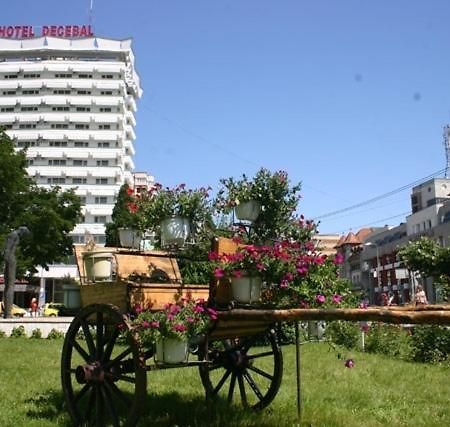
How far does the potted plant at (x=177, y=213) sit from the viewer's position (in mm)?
6711

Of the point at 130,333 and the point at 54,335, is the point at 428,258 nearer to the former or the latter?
the point at 54,335

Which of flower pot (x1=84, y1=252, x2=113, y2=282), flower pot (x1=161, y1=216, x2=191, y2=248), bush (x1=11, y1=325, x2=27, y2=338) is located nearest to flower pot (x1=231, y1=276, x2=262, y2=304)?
flower pot (x1=161, y1=216, x2=191, y2=248)

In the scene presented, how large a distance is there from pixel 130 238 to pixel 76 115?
281 feet

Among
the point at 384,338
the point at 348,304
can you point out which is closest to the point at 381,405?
the point at 348,304

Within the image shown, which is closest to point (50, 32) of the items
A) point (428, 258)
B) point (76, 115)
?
point (76, 115)

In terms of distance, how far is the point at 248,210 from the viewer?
675cm

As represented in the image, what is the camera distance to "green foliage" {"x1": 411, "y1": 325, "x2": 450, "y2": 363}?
1355cm

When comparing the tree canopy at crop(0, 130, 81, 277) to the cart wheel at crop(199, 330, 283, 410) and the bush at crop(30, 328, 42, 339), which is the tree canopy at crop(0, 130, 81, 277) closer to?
the bush at crop(30, 328, 42, 339)

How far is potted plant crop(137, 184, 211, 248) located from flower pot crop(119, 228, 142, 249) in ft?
2.06

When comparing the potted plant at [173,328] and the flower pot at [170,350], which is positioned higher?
the potted plant at [173,328]

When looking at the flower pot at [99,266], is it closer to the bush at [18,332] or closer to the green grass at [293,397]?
the green grass at [293,397]

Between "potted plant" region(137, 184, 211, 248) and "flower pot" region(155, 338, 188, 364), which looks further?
"potted plant" region(137, 184, 211, 248)

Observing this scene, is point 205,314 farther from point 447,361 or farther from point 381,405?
point 447,361

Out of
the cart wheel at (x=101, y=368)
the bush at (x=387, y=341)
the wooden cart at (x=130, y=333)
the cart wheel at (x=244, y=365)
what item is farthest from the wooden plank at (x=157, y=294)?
the bush at (x=387, y=341)
